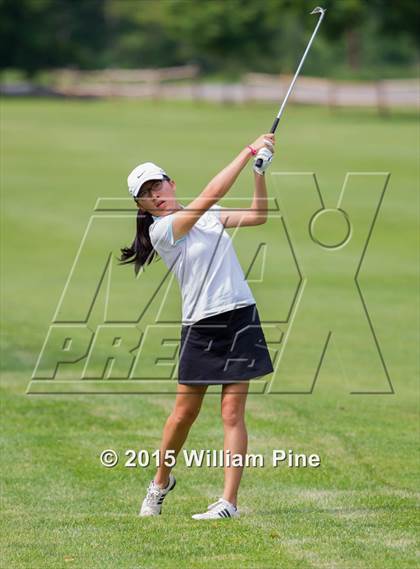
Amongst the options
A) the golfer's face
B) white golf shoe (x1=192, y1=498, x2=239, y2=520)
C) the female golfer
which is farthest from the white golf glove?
white golf shoe (x1=192, y1=498, x2=239, y2=520)

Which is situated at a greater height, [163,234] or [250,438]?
[163,234]

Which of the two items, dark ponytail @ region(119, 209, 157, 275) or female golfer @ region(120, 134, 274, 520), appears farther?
dark ponytail @ region(119, 209, 157, 275)

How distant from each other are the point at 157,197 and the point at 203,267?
0.49 m

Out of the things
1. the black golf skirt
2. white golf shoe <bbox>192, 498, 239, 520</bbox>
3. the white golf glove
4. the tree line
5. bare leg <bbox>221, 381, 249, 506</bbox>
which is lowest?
the tree line

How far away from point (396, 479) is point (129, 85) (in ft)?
237

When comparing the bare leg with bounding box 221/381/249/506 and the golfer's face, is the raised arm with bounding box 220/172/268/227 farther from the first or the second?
the bare leg with bounding box 221/381/249/506

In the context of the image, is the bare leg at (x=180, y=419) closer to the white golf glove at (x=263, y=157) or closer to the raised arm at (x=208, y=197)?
the raised arm at (x=208, y=197)

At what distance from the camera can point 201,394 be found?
835 cm

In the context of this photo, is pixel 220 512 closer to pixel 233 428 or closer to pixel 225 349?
pixel 233 428

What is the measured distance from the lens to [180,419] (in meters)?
8.40

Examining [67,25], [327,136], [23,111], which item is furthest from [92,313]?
[67,25]

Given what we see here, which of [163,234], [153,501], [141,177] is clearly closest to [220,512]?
[153,501]

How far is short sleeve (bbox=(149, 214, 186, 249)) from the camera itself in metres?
8.09

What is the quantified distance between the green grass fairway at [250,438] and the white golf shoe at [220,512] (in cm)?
10
